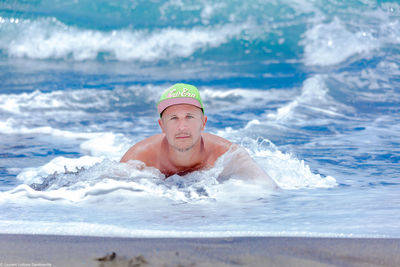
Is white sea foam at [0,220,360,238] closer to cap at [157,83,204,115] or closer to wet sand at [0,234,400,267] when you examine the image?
wet sand at [0,234,400,267]

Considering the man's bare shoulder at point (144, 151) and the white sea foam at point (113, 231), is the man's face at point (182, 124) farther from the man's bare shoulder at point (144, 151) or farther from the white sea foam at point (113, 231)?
the white sea foam at point (113, 231)

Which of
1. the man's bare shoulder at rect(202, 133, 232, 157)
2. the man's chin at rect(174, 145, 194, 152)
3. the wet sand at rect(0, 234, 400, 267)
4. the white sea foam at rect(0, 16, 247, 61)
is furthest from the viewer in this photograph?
the white sea foam at rect(0, 16, 247, 61)

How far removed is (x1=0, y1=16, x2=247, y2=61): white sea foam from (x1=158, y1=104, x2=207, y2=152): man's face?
1378cm

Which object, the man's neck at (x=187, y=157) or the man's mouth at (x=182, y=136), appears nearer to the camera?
the man's mouth at (x=182, y=136)

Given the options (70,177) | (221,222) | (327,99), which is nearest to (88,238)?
(221,222)

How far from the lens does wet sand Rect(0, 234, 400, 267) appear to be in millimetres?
2672

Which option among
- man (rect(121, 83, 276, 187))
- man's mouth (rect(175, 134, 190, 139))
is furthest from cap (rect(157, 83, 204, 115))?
man's mouth (rect(175, 134, 190, 139))

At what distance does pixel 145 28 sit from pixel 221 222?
1712 centimetres

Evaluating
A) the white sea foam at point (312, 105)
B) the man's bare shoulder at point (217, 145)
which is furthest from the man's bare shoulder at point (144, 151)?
the white sea foam at point (312, 105)

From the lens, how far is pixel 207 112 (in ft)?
32.9

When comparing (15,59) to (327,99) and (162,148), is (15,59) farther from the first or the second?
(162,148)

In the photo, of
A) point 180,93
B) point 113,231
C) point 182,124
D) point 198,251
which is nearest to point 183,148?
point 182,124

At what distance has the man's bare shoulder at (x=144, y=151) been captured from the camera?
486 cm

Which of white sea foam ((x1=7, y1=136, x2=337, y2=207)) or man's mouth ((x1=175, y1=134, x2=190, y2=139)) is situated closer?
white sea foam ((x1=7, y1=136, x2=337, y2=207))
